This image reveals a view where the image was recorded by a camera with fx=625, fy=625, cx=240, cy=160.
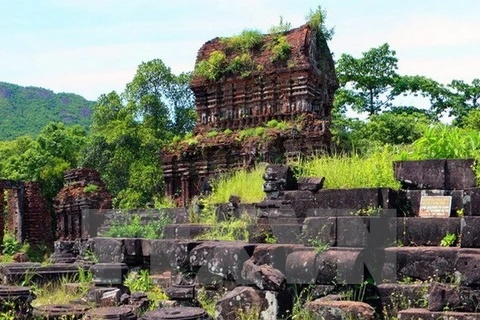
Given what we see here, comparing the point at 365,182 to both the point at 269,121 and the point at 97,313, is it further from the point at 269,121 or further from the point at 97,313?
the point at 269,121

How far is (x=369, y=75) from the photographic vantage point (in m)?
28.9

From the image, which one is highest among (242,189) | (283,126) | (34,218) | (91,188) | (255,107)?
(255,107)

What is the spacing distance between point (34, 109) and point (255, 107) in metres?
58.3

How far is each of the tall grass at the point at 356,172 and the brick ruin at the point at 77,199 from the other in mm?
12696

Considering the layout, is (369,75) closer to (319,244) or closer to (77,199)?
(77,199)

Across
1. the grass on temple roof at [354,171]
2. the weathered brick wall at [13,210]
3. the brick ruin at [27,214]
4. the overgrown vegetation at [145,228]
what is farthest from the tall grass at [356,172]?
the weathered brick wall at [13,210]

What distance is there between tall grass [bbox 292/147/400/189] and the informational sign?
0.38m

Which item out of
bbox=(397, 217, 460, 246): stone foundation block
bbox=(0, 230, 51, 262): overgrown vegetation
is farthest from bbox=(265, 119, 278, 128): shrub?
bbox=(397, 217, 460, 246): stone foundation block

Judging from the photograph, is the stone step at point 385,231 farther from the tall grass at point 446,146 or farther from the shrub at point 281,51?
the shrub at point 281,51

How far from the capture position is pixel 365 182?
23.0ft

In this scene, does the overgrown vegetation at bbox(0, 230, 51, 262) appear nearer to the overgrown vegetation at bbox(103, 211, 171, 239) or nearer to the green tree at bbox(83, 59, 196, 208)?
the green tree at bbox(83, 59, 196, 208)

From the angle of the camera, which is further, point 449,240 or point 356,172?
point 356,172

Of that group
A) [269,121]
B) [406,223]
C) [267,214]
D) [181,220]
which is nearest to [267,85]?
[269,121]

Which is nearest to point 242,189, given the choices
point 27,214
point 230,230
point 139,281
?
point 230,230
